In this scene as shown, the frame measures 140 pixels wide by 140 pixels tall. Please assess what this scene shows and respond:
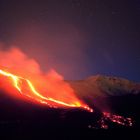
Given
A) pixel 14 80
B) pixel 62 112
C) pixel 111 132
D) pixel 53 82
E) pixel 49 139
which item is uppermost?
pixel 53 82

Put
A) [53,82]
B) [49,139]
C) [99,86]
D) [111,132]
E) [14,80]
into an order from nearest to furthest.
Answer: [49,139] → [111,132] → [14,80] → [53,82] → [99,86]

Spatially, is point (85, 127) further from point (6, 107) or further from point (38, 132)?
point (6, 107)

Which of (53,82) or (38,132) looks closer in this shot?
(38,132)

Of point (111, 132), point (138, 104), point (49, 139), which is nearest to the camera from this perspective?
point (49, 139)

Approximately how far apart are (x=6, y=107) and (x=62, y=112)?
38.0 feet

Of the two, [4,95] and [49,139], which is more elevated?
[4,95]

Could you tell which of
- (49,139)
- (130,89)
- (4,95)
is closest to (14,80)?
(4,95)

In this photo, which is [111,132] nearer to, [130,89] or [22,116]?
[22,116]

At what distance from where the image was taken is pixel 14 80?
95.2 m

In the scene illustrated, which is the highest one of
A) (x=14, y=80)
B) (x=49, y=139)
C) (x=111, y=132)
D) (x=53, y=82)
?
(x=53, y=82)

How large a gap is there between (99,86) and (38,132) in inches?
5783

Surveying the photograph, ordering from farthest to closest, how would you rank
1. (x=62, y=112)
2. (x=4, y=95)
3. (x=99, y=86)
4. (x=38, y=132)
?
1. (x=99, y=86)
2. (x=4, y=95)
3. (x=62, y=112)
4. (x=38, y=132)

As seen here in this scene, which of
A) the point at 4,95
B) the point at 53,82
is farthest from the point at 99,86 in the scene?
the point at 4,95

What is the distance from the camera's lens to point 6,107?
208 feet
